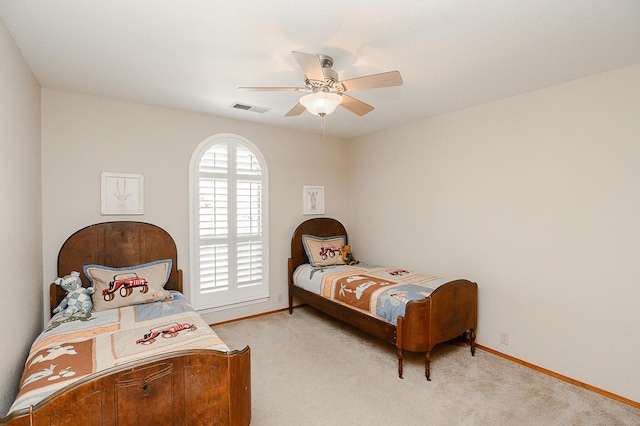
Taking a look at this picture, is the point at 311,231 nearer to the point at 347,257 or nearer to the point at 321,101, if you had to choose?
the point at 347,257

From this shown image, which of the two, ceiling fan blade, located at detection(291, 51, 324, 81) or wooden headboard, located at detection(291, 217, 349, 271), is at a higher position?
ceiling fan blade, located at detection(291, 51, 324, 81)

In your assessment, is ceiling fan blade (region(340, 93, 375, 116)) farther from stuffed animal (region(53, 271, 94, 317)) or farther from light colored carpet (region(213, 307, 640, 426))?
Answer: stuffed animal (region(53, 271, 94, 317))

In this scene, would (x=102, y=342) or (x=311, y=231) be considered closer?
(x=102, y=342)

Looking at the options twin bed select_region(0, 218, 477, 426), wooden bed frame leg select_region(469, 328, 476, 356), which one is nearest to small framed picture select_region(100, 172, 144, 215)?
twin bed select_region(0, 218, 477, 426)

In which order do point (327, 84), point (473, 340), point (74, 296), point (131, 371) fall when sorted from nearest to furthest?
point (131, 371), point (327, 84), point (74, 296), point (473, 340)

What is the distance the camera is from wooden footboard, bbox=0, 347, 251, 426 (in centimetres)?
141

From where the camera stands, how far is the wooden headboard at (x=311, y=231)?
4477mm

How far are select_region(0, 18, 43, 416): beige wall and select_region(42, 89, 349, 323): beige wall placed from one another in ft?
0.77

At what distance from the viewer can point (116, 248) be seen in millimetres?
3199

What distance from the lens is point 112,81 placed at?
9.10 ft

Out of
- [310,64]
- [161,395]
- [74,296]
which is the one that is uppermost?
[310,64]


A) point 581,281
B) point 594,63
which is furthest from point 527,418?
point 594,63

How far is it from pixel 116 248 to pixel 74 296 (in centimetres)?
61

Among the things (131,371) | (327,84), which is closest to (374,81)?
(327,84)
